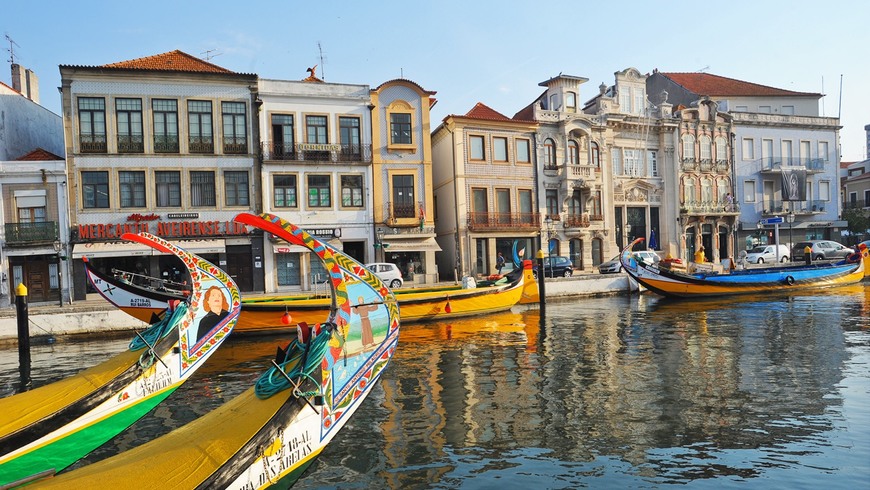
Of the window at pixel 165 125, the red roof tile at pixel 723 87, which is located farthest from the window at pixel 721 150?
the window at pixel 165 125

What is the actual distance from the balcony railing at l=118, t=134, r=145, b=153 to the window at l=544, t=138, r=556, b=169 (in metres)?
22.4

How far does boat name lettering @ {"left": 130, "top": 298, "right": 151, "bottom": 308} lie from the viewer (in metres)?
17.5

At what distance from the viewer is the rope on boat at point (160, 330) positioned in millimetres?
9117

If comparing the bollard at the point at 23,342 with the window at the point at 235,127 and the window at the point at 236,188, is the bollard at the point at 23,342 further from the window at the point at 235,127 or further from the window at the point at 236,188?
the window at the point at 235,127

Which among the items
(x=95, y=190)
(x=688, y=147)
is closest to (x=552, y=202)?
(x=688, y=147)

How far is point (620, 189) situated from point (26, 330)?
34439 mm

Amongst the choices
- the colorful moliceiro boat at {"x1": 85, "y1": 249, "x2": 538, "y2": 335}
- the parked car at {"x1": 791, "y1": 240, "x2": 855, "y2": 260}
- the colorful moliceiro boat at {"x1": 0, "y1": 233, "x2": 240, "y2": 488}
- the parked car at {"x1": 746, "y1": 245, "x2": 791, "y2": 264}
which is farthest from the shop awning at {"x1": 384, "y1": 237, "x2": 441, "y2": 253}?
the parked car at {"x1": 791, "y1": 240, "x2": 855, "y2": 260}

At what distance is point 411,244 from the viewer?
31.2 m

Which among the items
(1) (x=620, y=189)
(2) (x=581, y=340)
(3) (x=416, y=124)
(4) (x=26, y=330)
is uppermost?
(3) (x=416, y=124)

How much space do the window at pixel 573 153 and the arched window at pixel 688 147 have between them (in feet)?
31.7

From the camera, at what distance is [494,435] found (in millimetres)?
8094

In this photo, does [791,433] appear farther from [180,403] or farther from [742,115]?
[742,115]

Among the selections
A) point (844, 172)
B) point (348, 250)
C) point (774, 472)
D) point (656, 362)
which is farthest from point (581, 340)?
point (844, 172)

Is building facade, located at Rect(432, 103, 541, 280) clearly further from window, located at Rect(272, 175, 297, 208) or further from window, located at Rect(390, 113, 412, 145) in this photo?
window, located at Rect(272, 175, 297, 208)
